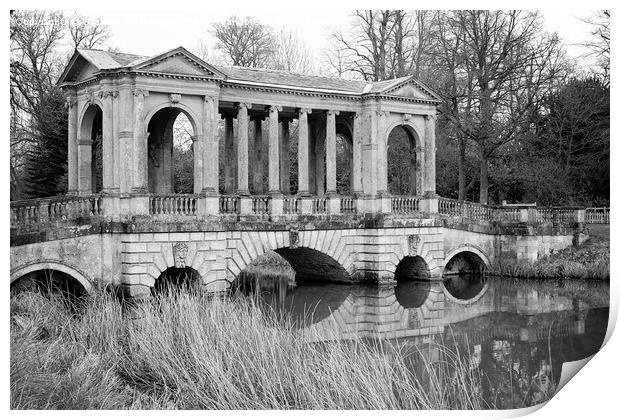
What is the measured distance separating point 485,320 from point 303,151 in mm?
8141

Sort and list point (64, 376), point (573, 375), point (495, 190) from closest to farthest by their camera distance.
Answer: point (64, 376), point (573, 375), point (495, 190)

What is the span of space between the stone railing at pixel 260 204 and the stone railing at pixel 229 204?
0.60 metres

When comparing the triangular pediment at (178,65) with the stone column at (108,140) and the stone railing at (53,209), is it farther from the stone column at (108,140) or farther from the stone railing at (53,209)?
the stone railing at (53,209)

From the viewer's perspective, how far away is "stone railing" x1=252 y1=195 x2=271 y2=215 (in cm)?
2266

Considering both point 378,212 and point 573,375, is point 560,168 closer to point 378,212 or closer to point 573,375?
point 378,212

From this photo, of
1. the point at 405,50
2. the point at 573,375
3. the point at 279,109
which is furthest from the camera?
the point at 405,50

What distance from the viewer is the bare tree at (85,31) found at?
21.8 metres

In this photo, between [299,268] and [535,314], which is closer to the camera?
[535,314]

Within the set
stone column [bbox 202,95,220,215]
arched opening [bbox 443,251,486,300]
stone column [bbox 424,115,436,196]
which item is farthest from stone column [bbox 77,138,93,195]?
arched opening [bbox 443,251,486,300]

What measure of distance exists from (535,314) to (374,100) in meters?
8.86

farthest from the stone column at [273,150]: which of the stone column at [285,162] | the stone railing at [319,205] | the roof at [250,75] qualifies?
the stone column at [285,162]

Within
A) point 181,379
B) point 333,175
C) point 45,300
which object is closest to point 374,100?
point 333,175

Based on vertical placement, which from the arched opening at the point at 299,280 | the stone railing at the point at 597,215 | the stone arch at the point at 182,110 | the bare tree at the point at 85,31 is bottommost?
the arched opening at the point at 299,280

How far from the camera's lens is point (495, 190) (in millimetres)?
31359
